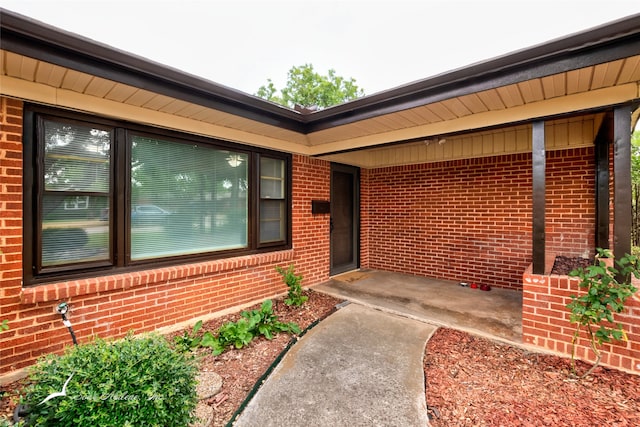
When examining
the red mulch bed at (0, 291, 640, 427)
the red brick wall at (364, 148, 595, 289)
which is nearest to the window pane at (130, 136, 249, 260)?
the red mulch bed at (0, 291, 640, 427)

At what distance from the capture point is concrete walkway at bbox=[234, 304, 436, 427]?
1.95 meters

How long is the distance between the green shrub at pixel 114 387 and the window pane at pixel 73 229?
1.42 meters

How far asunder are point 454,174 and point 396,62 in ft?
54.0

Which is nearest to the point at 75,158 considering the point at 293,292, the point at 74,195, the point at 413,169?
the point at 74,195

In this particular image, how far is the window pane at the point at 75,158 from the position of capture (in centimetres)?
256

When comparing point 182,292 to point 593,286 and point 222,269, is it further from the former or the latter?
point 593,286

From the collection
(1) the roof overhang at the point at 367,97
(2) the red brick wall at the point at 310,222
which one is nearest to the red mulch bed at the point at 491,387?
(2) the red brick wall at the point at 310,222

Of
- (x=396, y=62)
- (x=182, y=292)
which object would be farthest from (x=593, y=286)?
(x=396, y=62)

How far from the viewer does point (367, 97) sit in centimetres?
318

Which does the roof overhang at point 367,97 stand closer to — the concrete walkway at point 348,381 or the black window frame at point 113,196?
the black window frame at point 113,196

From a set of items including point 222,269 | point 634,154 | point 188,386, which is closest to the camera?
point 188,386

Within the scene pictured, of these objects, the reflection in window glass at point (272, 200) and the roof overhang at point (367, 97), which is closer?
the roof overhang at point (367, 97)

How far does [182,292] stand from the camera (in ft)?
11.0

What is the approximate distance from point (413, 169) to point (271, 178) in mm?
3104
